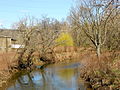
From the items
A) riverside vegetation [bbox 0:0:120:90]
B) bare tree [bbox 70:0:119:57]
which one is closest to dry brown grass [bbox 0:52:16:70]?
riverside vegetation [bbox 0:0:120:90]

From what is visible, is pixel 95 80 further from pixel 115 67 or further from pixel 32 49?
pixel 32 49

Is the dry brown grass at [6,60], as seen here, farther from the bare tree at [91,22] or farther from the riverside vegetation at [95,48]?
the bare tree at [91,22]

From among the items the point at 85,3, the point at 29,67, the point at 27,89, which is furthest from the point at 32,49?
the point at 27,89

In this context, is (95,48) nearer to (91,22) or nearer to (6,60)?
(91,22)

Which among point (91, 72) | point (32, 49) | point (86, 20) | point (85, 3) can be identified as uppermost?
point (85, 3)

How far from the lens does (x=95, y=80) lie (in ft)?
41.0

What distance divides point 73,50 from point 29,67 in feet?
46.3

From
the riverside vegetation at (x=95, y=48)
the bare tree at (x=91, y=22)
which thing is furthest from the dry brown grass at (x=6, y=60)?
the bare tree at (x=91, y=22)

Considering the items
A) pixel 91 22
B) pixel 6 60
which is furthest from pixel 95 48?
pixel 6 60

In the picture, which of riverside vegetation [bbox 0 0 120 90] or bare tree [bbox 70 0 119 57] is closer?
riverside vegetation [bbox 0 0 120 90]

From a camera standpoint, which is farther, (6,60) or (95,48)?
(95,48)

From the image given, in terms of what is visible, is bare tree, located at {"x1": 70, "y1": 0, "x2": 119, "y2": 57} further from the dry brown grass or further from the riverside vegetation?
the dry brown grass

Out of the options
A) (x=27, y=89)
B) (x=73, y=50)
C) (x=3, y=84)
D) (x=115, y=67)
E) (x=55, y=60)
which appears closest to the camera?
(x=115, y=67)

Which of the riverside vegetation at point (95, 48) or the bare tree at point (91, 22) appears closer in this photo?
the riverside vegetation at point (95, 48)
